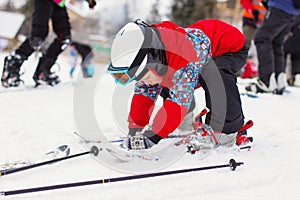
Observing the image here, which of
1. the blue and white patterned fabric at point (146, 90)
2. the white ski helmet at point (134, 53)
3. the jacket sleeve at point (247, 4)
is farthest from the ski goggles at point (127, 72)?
the jacket sleeve at point (247, 4)

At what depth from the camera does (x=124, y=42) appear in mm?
1568

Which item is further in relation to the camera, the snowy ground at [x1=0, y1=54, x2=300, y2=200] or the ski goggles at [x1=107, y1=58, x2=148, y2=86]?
the ski goggles at [x1=107, y1=58, x2=148, y2=86]

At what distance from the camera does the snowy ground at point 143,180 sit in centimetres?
133

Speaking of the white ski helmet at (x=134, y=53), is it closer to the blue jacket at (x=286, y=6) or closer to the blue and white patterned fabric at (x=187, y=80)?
the blue and white patterned fabric at (x=187, y=80)

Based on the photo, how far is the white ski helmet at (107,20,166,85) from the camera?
5.04ft

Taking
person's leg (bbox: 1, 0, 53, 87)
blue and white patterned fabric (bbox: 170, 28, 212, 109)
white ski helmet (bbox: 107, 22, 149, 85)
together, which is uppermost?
white ski helmet (bbox: 107, 22, 149, 85)

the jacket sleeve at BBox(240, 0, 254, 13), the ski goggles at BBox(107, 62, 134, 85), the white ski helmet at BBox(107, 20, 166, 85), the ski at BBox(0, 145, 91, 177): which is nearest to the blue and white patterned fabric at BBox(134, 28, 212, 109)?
the white ski helmet at BBox(107, 20, 166, 85)

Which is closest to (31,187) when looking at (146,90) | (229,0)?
(146,90)

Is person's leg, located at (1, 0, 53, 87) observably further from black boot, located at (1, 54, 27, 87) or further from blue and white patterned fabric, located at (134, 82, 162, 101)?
blue and white patterned fabric, located at (134, 82, 162, 101)

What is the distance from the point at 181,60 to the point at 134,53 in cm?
27

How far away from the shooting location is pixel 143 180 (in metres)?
1.44

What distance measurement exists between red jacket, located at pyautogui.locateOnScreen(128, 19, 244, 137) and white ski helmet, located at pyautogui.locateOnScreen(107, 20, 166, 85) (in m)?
0.09

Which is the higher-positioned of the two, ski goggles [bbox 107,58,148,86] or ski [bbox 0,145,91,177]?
ski goggles [bbox 107,58,148,86]

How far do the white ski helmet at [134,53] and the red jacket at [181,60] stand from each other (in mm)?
88
